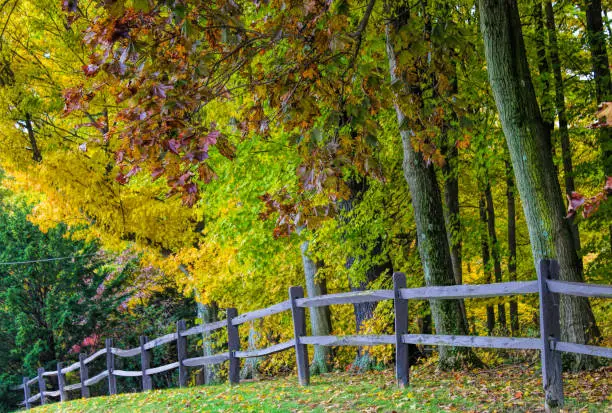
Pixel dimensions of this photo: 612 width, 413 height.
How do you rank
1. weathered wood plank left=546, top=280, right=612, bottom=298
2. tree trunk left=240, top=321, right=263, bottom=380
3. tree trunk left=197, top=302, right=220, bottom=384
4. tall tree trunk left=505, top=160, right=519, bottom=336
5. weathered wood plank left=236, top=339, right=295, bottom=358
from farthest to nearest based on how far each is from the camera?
tree trunk left=197, top=302, right=220, bottom=384 → tree trunk left=240, top=321, right=263, bottom=380 → tall tree trunk left=505, top=160, right=519, bottom=336 → weathered wood plank left=236, top=339, right=295, bottom=358 → weathered wood plank left=546, top=280, right=612, bottom=298

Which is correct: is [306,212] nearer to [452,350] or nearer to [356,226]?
[452,350]

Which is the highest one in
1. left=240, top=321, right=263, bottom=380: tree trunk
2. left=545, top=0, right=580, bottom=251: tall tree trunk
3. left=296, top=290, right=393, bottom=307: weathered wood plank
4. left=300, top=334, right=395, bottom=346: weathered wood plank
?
left=545, top=0, right=580, bottom=251: tall tree trunk

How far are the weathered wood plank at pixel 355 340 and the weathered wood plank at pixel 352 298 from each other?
1.55ft

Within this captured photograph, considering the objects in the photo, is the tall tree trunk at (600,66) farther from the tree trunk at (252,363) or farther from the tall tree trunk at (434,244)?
the tree trunk at (252,363)

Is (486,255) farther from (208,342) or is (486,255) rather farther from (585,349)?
(585,349)

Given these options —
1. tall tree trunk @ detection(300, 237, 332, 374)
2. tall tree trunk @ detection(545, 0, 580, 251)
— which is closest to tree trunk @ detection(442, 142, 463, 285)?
tall tree trunk @ detection(545, 0, 580, 251)

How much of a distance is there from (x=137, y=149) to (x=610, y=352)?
165 inches

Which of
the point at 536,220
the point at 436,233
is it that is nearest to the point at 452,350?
the point at 436,233

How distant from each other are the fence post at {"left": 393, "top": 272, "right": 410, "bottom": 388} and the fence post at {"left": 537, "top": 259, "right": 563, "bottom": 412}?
7.71 feet

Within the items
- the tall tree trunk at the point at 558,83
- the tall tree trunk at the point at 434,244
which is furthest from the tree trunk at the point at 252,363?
the tall tree trunk at the point at 558,83

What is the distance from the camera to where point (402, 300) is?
8.88 meters

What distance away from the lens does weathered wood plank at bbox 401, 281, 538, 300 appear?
22.5ft

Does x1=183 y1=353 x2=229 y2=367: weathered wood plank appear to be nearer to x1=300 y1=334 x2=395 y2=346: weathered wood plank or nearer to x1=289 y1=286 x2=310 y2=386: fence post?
x1=289 y1=286 x2=310 y2=386: fence post

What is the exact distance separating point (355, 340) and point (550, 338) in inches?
132
